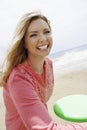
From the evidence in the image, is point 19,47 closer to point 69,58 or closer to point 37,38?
point 37,38

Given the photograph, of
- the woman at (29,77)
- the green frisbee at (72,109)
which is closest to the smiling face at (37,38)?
the woman at (29,77)

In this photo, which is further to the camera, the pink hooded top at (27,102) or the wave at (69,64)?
the wave at (69,64)

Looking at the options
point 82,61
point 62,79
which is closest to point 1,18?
point 82,61

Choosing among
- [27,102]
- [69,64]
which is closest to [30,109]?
[27,102]

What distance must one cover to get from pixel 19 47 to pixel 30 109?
1.20 ft

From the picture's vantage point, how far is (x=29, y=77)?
1.59 metres

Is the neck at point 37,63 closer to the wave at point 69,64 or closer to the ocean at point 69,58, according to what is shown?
the wave at point 69,64

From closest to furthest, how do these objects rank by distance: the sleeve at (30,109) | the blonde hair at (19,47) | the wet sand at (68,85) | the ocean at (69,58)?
the sleeve at (30,109) → the blonde hair at (19,47) → the wet sand at (68,85) → the ocean at (69,58)

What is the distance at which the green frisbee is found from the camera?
1.60 meters

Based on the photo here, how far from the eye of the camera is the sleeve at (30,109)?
142cm

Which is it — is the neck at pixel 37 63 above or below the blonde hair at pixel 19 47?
below

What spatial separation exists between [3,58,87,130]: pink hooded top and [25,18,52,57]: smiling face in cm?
9

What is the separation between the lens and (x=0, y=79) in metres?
1.71

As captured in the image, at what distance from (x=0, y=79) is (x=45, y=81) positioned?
253 mm
